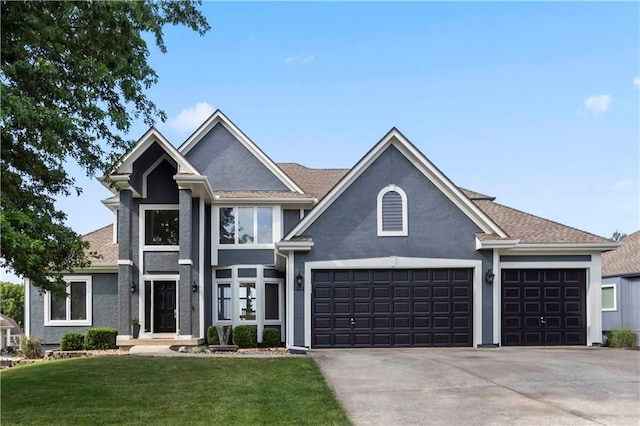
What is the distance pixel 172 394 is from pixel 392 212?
396 inches

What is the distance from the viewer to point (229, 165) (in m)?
22.6

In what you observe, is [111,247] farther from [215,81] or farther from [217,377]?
[217,377]

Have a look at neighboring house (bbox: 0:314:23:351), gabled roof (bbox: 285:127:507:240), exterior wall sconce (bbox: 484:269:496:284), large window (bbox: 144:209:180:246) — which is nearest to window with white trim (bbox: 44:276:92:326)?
large window (bbox: 144:209:180:246)

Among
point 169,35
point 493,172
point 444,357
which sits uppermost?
point 169,35

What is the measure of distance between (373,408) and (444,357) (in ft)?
21.5

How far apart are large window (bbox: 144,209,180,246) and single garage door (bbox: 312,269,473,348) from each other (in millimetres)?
6142

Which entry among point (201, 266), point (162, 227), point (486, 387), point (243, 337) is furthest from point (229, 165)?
point (486, 387)

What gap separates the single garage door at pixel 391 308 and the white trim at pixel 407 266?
0.57 feet

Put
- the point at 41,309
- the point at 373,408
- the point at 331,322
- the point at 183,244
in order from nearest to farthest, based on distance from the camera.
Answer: the point at 373,408 < the point at 331,322 < the point at 183,244 < the point at 41,309

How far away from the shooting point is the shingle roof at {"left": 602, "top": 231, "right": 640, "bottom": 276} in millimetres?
22692

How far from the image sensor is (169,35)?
11.9 meters

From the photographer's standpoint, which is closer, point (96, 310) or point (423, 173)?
point (423, 173)

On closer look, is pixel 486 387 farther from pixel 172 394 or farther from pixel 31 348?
pixel 31 348

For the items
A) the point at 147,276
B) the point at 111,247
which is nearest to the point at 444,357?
the point at 147,276
